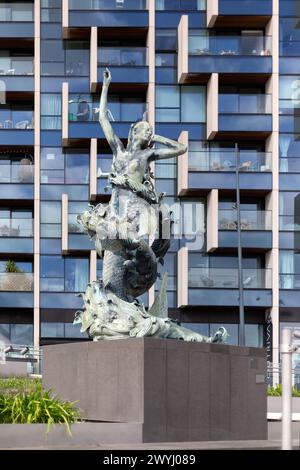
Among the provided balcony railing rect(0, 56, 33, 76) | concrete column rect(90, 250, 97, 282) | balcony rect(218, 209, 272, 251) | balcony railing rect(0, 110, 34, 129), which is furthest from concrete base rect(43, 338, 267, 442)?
balcony railing rect(0, 56, 33, 76)

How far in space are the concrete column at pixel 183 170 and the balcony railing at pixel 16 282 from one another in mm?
9693

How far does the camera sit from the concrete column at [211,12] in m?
56.5

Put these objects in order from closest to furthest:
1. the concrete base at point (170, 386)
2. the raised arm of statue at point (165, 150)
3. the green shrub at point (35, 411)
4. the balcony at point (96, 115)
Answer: the green shrub at point (35, 411) < the concrete base at point (170, 386) < the raised arm of statue at point (165, 150) < the balcony at point (96, 115)

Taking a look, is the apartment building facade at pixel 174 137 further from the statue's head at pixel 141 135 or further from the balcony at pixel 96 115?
the statue's head at pixel 141 135

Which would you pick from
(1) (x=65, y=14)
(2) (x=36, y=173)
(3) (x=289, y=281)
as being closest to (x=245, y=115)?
(3) (x=289, y=281)

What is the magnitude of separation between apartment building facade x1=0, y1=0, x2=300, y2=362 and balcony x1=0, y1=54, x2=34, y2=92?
0.07 metres

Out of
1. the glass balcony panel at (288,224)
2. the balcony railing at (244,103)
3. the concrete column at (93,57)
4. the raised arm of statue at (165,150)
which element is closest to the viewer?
the raised arm of statue at (165,150)

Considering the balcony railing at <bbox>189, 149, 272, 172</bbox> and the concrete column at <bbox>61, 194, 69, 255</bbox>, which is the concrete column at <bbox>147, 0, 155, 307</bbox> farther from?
the concrete column at <bbox>61, 194, 69, 255</bbox>

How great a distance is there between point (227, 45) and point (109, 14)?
22.6 feet

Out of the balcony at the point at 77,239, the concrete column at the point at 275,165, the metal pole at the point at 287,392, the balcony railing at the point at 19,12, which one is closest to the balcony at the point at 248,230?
the concrete column at the point at 275,165

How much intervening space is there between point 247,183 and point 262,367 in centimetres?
3694

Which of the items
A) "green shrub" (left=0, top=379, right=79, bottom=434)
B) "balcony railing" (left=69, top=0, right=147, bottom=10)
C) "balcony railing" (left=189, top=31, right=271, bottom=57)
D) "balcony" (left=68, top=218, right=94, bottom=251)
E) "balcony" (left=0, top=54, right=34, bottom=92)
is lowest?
"green shrub" (left=0, top=379, right=79, bottom=434)

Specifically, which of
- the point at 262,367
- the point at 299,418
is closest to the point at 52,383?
the point at 262,367

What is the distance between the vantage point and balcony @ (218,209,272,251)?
54656mm
